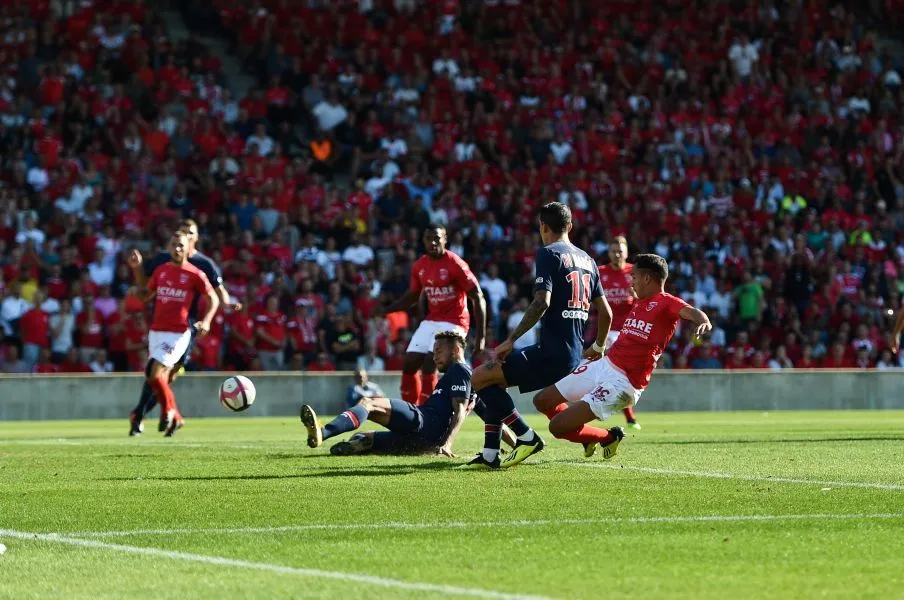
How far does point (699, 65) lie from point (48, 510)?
28.8 meters

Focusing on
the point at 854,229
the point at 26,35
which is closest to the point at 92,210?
the point at 26,35

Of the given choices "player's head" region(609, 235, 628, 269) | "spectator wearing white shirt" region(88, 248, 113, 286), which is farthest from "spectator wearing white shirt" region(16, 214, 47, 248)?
"player's head" region(609, 235, 628, 269)

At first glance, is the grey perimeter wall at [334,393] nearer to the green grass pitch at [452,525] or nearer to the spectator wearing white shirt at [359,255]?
the spectator wearing white shirt at [359,255]

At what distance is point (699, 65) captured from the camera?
36.3m

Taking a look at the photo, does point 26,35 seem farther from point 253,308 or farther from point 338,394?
point 338,394

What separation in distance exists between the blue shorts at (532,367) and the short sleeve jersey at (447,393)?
1.08m

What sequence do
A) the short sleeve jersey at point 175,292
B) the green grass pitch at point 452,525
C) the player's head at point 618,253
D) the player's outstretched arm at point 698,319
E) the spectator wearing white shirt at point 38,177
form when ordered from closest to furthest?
the green grass pitch at point 452,525 < the player's outstretched arm at point 698,319 < the short sleeve jersey at point 175,292 < the player's head at point 618,253 < the spectator wearing white shirt at point 38,177

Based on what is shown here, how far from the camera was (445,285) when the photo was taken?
16.7m

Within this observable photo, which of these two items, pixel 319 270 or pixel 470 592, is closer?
pixel 470 592

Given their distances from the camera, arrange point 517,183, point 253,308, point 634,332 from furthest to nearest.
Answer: point 517,183
point 253,308
point 634,332

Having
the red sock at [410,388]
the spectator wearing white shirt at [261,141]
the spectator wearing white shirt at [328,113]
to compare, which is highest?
the spectator wearing white shirt at [328,113]

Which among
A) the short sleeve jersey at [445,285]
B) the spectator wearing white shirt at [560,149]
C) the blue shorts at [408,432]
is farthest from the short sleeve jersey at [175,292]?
the spectator wearing white shirt at [560,149]

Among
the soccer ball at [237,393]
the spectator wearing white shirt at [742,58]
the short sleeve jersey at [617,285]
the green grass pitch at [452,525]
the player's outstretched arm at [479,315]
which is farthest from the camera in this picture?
the spectator wearing white shirt at [742,58]

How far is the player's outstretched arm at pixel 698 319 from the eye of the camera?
11.2 metres
